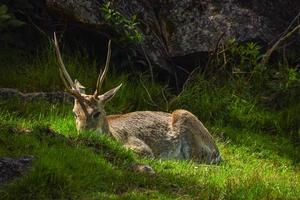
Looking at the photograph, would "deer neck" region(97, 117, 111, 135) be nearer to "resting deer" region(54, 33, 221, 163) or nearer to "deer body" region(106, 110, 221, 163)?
"resting deer" region(54, 33, 221, 163)

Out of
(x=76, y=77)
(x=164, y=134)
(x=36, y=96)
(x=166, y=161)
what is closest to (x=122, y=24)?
(x=76, y=77)

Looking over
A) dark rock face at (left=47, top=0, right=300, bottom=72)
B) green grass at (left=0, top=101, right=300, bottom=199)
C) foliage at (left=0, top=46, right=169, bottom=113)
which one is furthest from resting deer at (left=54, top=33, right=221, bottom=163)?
dark rock face at (left=47, top=0, right=300, bottom=72)

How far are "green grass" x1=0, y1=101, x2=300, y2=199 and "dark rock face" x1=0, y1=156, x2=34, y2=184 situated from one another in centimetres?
9

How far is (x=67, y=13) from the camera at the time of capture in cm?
1321

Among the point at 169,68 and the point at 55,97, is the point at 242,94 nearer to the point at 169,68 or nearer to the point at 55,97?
the point at 169,68

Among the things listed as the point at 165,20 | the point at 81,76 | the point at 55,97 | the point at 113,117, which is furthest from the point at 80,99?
the point at 165,20

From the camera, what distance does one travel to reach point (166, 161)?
996cm

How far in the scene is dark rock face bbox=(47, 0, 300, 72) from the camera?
1379 centimetres

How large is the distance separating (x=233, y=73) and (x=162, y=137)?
3.08m

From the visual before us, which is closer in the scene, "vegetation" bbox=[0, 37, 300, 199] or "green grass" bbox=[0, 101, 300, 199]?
"green grass" bbox=[0, 101, 300, 199]

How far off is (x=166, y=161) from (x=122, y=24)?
13.0 feet

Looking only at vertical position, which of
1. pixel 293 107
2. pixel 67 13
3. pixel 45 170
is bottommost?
pixel 293 107

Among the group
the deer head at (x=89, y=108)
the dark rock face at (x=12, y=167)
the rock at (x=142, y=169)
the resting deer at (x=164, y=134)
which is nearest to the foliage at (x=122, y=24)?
the resting deer at (x=164, y=134)

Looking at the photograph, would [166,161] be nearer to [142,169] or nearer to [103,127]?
[103,127]
